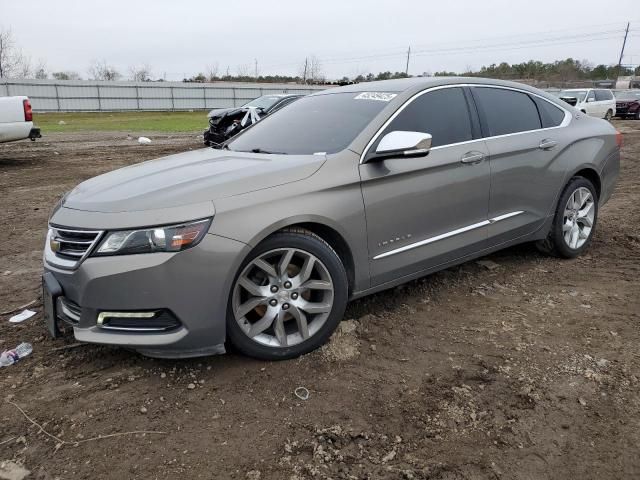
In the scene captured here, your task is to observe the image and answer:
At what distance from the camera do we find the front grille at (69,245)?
2764 mm

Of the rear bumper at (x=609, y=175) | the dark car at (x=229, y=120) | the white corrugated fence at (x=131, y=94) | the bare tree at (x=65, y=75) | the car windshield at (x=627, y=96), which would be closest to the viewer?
the rear bumper at (x=609, y=175)

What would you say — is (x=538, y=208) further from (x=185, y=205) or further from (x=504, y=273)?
(x=185, y=205)

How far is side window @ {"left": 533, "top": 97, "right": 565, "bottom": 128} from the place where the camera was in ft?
15.3

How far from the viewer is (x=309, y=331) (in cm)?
316

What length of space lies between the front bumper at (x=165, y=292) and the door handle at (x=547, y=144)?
9.30 feet

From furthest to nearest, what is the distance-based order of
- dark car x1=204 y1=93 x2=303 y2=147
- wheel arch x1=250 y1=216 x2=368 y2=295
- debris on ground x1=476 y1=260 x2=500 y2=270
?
1. dark car x1=204 y1=93 x2=303 y2=147
2. debris on ground x1=476 y1=260 x2=500 y2=270
3. wheel arch x1=250 y1=216 x2=368 y2=295

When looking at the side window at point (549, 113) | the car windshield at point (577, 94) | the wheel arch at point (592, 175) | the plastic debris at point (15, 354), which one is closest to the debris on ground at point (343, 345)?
the plastic debris at point (15, 354)

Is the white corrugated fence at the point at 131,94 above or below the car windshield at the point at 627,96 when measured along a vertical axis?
below

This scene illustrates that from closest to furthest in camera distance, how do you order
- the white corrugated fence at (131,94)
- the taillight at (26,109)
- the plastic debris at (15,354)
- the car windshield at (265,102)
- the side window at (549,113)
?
1. the plastic debris at (15,354)
2. the side window at (549,113)
3. the taillight at (26,109)
4. the car windshield at (265,102)
5. the white corrugated fence at (131,94)

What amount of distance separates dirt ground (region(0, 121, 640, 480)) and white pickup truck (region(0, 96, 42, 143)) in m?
7.72

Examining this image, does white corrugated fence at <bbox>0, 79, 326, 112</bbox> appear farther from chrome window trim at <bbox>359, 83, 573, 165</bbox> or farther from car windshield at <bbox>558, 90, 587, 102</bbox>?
chrome window trim at <bbox>359, 83, 573, 165</bbox>

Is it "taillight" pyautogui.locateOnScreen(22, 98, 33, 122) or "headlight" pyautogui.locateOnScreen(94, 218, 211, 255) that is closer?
"headlight" pyautogui.locateOnScreen(94, 218, 211, 255)

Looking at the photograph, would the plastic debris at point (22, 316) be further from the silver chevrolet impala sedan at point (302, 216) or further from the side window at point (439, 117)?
the side window at point (439, 117)

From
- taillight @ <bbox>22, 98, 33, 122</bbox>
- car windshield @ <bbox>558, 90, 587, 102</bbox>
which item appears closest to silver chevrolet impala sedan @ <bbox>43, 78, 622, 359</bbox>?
taillight @ <bbox>22, 98, 33, 122</bbox>
